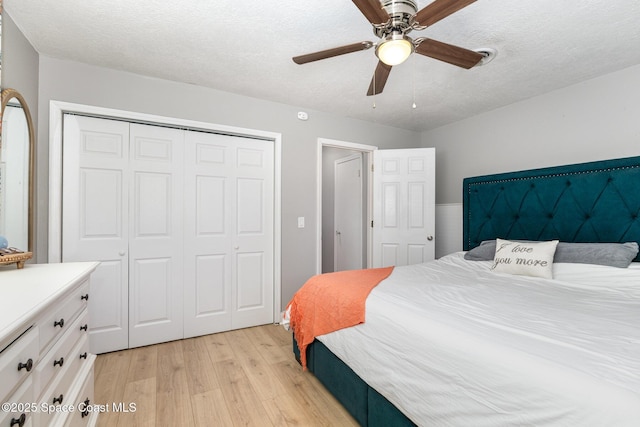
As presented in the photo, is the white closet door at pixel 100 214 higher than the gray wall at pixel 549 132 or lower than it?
lower

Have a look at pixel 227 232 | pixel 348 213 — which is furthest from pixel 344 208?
pixel 227 232

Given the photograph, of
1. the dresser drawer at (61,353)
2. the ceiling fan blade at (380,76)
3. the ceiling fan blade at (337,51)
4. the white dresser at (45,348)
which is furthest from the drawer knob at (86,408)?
the ceiling fan blade at (380,76)

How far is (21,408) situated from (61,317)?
40 centimetres

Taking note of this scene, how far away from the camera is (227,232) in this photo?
9.53 feet

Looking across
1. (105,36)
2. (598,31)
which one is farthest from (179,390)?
(598,31)

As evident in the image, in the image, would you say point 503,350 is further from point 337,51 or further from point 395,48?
point 337,51

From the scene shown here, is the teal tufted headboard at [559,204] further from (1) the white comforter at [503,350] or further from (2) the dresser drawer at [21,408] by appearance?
(2) the dresser drawer at [21,408]

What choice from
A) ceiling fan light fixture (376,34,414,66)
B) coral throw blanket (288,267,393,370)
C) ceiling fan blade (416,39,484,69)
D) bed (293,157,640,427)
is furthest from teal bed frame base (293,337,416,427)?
ceiling fan blade (416,39,484,69)

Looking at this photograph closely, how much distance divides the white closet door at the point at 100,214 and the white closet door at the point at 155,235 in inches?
2.6

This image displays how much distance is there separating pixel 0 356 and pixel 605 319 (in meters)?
2.12

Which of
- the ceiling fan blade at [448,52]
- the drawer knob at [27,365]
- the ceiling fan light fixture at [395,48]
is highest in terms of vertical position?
the ceiling fan blade at [448,52]

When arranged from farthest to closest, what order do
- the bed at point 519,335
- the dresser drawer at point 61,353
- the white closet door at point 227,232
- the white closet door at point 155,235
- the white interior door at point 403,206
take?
1. the white interior door at point 403,206
2. the white closet door at point 227,232
3. the white closet door at point 155,235
4. the dresser drawer at point 61,353
5. the bed at point 519,335

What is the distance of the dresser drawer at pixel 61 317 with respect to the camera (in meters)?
1.00

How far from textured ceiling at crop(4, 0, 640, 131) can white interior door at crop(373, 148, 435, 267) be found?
0.85 metres
